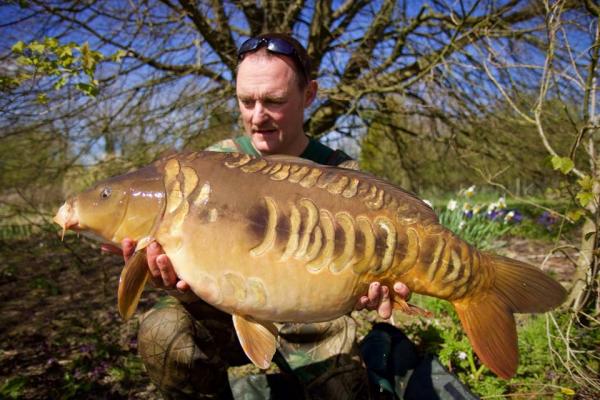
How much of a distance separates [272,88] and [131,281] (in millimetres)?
793

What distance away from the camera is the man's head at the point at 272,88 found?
1550mm

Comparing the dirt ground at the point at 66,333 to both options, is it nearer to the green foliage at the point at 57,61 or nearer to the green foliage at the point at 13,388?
the green foliage at the point at 13,388

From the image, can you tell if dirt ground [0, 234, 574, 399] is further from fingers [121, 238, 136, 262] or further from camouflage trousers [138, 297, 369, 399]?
fingers [121, 238, 136, 262]

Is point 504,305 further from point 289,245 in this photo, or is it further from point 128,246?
point 128,246

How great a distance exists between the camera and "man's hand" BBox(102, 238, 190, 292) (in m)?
1.09

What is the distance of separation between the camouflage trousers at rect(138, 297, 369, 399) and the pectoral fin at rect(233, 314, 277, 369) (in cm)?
38

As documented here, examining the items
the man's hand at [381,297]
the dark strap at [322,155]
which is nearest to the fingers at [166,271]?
the man's hand at [381,297]

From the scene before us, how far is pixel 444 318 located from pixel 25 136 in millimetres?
2863

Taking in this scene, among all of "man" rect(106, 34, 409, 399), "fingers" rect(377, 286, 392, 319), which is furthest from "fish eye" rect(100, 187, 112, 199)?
"fingers" rect(377, 286, 392, 319)

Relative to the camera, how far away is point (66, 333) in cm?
217

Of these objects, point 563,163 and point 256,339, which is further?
point 563,163

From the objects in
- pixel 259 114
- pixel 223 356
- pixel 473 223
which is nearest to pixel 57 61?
pixel 259 114

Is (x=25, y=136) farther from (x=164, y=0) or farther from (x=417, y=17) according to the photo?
(x=417, y=17)

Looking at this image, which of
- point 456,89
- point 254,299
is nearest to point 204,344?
point 254,299
